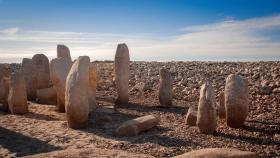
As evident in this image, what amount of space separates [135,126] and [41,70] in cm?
872

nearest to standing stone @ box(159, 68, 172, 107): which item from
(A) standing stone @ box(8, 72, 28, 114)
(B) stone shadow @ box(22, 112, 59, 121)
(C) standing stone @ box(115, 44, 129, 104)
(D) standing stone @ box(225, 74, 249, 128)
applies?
(C) standing stone @ box(115, 44, 129, 104)

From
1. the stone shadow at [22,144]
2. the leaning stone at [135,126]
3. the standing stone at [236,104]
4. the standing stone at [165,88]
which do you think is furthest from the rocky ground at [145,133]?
the standing stone at [165,88]

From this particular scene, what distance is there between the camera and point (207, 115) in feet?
38.3

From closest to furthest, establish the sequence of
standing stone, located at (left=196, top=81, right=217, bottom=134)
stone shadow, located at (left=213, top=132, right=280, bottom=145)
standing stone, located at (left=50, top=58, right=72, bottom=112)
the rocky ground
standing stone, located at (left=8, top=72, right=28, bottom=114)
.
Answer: the rocky ground → stone shadow, located at (left=213, top=132, right=280, bottom=145) → standing stone, located at (left=196, top=81, right=217, bottom=134) → standing stone, located at (left=8, top=72, right=28, bottom=114) → standing stone, located at (left=50, top=58, right=72, bottom=112)

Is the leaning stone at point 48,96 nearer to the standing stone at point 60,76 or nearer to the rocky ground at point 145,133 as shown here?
the rocky ground at point 145,133

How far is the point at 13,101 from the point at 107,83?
9.41 meters

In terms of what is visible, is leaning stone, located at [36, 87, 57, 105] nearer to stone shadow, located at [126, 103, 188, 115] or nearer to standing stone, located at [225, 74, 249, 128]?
stone shadow, located at [126, 103, 188, 115]

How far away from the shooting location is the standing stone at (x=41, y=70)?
61.2ft

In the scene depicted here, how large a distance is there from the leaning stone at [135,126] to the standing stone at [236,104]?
2585 mm

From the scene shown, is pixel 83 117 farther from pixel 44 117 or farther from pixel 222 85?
pixel 222 85

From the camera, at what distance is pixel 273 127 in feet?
41.9

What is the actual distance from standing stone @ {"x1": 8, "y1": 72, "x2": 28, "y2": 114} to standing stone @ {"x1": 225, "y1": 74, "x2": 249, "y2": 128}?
744 cm

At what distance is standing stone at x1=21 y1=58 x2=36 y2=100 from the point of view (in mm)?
18250

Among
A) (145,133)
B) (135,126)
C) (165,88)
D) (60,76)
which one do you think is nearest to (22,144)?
(135,126)
